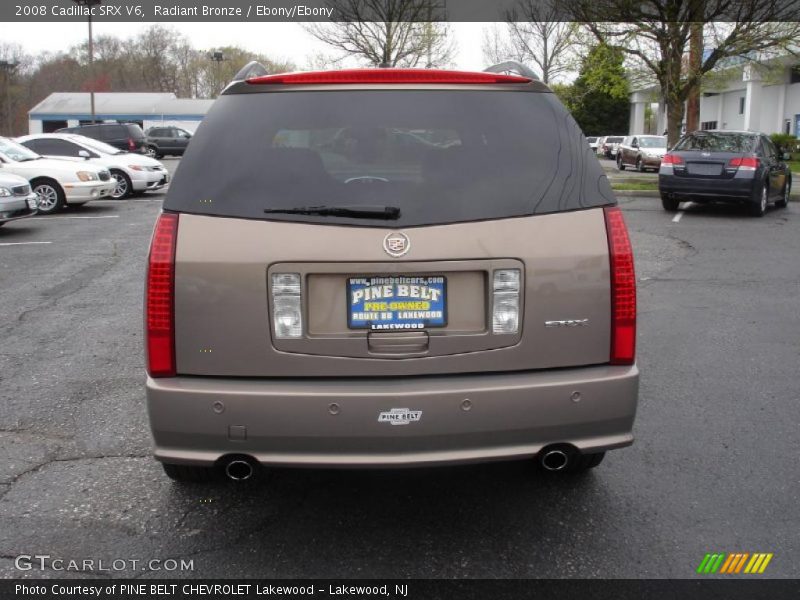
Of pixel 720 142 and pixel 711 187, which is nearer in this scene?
Answer: pixel 711 187

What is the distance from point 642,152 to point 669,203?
18244mm

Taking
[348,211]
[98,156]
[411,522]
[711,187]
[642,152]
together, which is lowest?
[411,522]

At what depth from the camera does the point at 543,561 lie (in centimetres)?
307

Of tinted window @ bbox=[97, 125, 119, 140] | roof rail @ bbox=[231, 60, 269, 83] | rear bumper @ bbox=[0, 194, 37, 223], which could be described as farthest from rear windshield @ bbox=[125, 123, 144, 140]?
roof rail @ bbox=[231, 60, 269, 83]

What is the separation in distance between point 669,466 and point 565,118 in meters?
1.86

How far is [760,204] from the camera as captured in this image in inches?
579

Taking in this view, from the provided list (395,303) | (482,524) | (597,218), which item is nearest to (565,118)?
(597,218)

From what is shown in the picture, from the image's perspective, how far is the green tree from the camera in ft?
76.2

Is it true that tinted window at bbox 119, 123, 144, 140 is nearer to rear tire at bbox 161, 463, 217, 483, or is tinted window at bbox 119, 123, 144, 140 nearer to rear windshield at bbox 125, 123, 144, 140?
rear windshield at bbox 125, 123, 144, 140

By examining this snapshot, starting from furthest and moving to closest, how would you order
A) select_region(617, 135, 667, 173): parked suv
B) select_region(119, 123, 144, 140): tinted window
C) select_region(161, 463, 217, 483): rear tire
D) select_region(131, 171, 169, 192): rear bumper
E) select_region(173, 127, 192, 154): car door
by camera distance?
select_region(173, 127, 192, 154): car door
select_region(617, 135, 667, 173): parked suv
select_region(119, 123, 144, 140): tinted window
select_region(131, 171, 169, 192): rear bumper
select_region(161, 463, 217, 483): rear tire

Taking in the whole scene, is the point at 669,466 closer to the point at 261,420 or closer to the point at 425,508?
the point at 425,508

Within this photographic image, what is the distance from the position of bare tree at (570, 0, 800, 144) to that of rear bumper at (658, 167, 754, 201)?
6.85 meters

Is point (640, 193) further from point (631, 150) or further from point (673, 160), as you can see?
point (631, 150)

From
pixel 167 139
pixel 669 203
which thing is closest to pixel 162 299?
pixel 669 203
